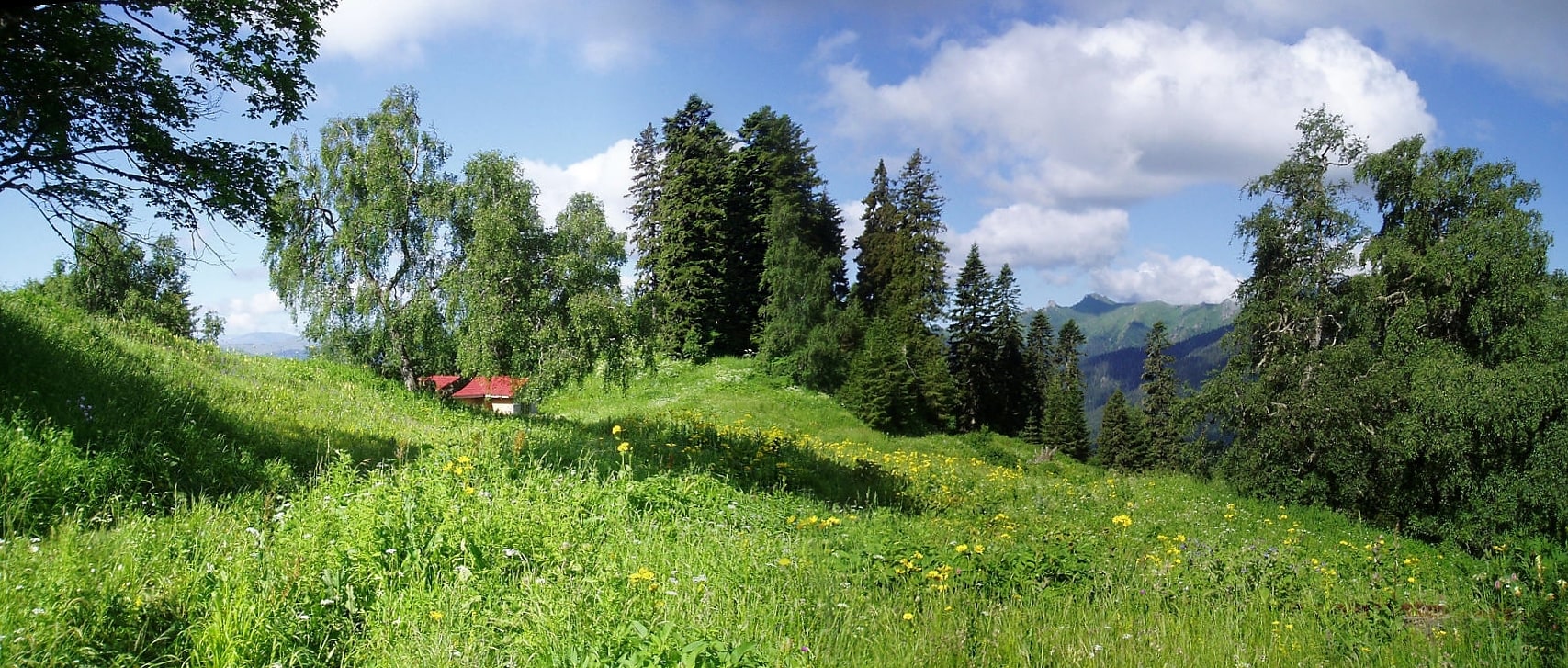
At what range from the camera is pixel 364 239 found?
1847cm

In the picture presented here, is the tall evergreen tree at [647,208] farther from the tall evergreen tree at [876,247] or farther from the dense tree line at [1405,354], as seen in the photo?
the dense tree line at [1405,354]

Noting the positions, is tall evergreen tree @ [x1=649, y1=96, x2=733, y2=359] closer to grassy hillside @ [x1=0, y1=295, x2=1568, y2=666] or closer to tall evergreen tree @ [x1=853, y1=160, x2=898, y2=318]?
tall evergreen tree @ [x1=853, y1=160, x2=898, y2=318]

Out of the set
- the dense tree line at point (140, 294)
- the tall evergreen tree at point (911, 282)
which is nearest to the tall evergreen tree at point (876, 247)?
the tall evergreen tree at point (911, 282)

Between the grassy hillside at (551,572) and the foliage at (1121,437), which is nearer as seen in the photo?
the grassy hillside at (551,572)

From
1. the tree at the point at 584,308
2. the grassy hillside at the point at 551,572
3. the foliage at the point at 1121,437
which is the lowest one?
the foliage at the point at 1121,437

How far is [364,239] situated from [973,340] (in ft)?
115

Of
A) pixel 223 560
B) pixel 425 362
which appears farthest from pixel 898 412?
pixel 223 560

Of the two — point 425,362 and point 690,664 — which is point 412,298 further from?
point 690,664

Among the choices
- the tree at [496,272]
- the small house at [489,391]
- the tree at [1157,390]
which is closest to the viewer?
the tree at [496,272]

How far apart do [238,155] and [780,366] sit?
28592mm

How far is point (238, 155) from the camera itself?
26.5 ft

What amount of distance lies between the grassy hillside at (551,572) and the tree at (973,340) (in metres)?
36.7

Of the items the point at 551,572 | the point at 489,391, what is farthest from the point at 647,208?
the point at 551,572

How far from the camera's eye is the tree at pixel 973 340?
1778 inches
